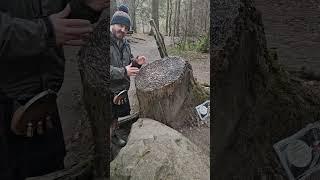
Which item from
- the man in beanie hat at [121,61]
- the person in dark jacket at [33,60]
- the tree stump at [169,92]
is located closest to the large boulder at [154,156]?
the tree stump at [169,92]

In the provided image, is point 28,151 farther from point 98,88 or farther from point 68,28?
point 68,28

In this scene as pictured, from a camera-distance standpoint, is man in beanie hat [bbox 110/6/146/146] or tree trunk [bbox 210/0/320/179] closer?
tree trunk [bbox 210/0/320/179]

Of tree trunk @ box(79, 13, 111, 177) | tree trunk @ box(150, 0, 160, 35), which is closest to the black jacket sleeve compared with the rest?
tree trunk @ box(79, 13, 111, 177)

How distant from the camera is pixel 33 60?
9.20 ft

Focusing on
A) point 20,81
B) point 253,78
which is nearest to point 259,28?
point 253,78

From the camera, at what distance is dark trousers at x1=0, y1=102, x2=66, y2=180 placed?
2.81 meters

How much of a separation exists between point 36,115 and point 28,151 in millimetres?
282

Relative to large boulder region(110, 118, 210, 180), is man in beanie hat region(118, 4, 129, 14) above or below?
above

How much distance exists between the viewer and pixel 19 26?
2.68 meters

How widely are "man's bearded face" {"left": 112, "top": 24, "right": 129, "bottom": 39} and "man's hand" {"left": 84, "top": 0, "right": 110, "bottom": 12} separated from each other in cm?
33

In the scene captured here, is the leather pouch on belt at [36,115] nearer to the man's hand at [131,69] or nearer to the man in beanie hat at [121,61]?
the man in beanie hat at [121,61]

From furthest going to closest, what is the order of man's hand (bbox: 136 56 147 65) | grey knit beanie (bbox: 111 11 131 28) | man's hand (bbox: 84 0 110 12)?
man's hand (bbox: 136 56 147 65) → grey knit beanie (bbox: 111 11 131 28) → man's hand (bbox: 84 0 110 12)

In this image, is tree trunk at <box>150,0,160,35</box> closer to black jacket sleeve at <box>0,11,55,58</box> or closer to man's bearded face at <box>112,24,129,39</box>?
man's bearded face at <box>112,24,129,39</box>

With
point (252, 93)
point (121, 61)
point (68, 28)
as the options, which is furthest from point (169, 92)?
point (68, 28)
